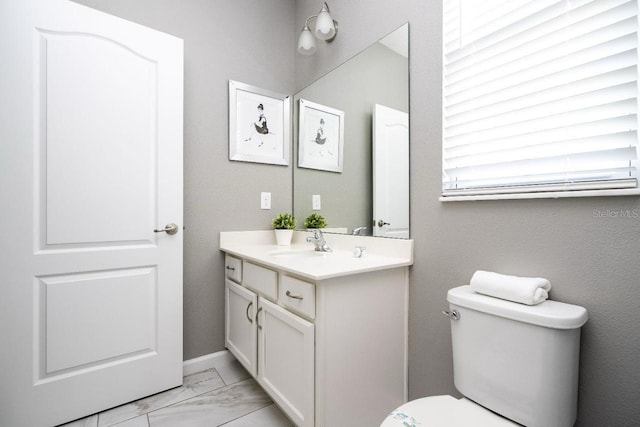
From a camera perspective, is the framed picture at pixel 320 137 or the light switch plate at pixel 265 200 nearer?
the framed picture at pixel 320 137

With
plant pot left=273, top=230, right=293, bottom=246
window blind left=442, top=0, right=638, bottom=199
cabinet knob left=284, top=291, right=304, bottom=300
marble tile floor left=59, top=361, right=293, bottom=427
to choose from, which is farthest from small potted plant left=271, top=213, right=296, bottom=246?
window blind left=442, top=0, right=638, bottom=199

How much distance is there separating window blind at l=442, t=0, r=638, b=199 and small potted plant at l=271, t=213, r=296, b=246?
1.04 m

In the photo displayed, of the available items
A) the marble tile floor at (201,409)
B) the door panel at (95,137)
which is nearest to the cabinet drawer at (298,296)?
the marble tile floor at (201,409)

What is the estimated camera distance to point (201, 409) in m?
1.42

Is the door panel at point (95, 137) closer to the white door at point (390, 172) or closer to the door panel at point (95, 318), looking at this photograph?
the door panel at point (95, 318)

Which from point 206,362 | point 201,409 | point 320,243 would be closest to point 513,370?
point 320,243

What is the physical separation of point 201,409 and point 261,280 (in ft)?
2.35

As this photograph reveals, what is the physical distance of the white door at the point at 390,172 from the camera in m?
1.34

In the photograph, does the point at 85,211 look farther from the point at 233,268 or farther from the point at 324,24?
the point at 324,24

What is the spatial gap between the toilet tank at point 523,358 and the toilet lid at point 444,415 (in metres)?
0.06

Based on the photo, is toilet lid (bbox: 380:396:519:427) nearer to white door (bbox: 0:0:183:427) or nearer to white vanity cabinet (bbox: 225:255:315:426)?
white vanity cabinet (bbox: 225:255:315:426)

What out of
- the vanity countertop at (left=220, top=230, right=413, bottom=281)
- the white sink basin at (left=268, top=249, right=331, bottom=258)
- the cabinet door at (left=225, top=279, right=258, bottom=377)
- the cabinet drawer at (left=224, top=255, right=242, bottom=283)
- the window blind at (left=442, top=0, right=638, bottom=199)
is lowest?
the cabinet door at (left=225, top=279, right=258, bottom=377)

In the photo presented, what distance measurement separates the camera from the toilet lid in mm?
781

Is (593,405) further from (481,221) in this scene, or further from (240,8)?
(240,8)
